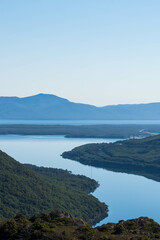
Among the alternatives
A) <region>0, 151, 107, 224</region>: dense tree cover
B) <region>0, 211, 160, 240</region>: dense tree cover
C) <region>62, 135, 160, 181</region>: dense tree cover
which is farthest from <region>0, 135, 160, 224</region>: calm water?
<region>0, 211, 160, 240</region>: dense tree cover

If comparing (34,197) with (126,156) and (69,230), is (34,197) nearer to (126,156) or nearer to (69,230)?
(69,230)

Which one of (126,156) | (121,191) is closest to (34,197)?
(121,191)

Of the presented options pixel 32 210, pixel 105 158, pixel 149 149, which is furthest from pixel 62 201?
pixel 149 149

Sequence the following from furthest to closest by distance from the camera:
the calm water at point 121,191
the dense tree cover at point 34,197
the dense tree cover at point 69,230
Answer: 1. the calm water at point 121,191
2. the dense tree cover at point 34,197
3. the dense tree cover at point 69,230

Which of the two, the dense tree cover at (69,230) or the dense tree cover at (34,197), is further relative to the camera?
the dense tree cover at (34,197)

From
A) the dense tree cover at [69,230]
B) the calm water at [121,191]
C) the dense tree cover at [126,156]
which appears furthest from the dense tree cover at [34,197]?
the dense tree cover at [126,156]

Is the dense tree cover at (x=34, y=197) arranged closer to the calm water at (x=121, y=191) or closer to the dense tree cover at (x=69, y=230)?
the calm water at (x=121, y=191)
